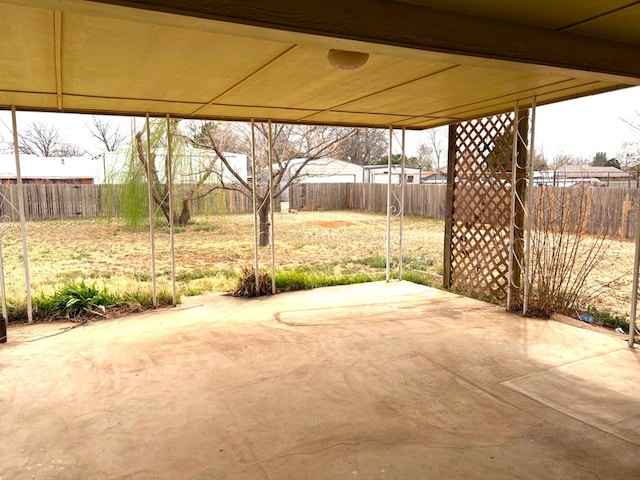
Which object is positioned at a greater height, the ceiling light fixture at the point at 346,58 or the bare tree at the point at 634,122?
the bare tree at the point at 634,122

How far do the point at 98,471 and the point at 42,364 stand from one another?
151 cm

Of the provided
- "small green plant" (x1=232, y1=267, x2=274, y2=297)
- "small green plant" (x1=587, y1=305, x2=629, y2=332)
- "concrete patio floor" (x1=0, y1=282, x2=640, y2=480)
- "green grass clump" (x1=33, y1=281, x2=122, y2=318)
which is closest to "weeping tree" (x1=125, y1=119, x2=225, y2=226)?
"small green plant" (x1=232, y1=267, x2=274, y2=297)

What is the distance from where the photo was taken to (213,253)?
8.55 metres

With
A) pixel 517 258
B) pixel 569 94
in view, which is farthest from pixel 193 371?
pixel 569 94

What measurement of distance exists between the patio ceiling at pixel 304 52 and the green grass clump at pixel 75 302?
5.65 ft

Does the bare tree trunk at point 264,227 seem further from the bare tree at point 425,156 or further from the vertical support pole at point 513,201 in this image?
the bare tree at point 425,156

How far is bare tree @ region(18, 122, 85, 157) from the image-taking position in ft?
65.0

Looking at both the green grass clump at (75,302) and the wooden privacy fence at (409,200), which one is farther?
the wooden privacy fence at (409,200)

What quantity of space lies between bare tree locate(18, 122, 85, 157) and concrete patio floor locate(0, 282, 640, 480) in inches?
774

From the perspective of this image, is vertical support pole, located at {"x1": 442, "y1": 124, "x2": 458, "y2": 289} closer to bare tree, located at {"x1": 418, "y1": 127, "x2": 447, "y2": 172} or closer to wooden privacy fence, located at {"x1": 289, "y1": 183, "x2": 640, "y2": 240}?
wooden privacy fence, located at {"x1": 289, "y1": 183, "x2": 640, "y2": 240}

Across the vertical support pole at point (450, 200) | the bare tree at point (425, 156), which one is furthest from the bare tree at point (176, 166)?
the bare tree at point (425, 156)

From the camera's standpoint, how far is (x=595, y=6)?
185cm

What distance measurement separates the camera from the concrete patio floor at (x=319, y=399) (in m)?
1.89

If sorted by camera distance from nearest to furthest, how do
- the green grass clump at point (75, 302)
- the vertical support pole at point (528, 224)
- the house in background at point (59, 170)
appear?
the vertical support pole at point (528, 224)
the green grass clump at point (75, 302)
the house in background at point (59, 170)
